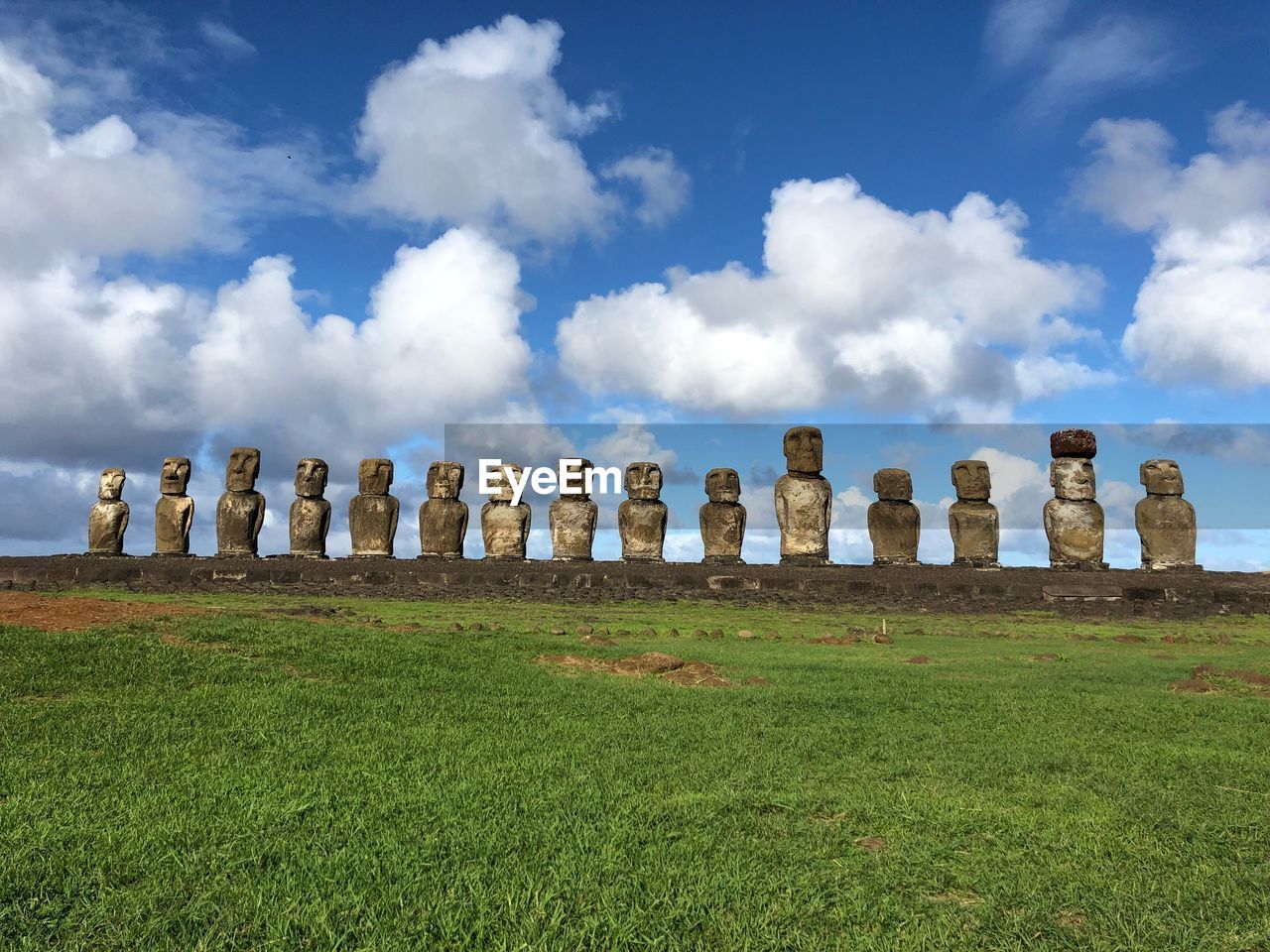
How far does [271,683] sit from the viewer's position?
19.1 feet

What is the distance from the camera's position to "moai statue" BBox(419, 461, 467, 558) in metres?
18.2

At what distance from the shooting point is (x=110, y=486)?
20438 mm

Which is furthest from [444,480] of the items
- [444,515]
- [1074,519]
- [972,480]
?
[1074,519]

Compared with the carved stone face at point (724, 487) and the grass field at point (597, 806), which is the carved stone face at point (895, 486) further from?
the grass field at point (597, 806)

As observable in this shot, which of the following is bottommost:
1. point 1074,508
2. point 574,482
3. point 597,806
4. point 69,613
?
point 597,806

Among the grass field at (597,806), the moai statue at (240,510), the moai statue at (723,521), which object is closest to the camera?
the grass field at (597,806)

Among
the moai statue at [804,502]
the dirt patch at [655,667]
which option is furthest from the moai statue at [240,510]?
the dirt patch at [655,667]

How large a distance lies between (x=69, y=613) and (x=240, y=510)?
1165 centimetres

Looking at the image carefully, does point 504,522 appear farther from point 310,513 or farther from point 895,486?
point 895,486

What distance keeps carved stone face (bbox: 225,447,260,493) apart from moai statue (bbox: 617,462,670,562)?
8.04 metres

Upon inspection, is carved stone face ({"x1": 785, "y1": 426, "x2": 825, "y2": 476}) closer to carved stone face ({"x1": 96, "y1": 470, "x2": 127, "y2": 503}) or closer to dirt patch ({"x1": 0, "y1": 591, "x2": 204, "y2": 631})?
dirt patch ({"x1": 0, "y1": 591, "x2": 204, "y2": 631})

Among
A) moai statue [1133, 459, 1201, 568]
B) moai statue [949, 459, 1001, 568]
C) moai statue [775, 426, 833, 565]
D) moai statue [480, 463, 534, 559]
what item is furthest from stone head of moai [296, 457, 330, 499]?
moai statue [1133, 459, 1201, 568]

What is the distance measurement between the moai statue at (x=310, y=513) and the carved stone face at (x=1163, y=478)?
15.8 metres

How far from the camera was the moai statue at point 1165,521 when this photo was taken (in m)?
16.3
